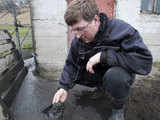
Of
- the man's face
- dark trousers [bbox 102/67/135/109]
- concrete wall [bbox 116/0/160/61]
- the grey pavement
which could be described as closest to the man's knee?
dark trousers [bbox 102/67/135/109]

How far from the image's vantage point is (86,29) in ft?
5.08

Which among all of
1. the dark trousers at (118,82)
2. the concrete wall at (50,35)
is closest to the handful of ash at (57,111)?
the dark trousers at (118,82)

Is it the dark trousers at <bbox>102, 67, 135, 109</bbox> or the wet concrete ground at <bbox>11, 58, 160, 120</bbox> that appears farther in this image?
the wet concrete ground at <bbox>11, 58, 160, 120</bbox>

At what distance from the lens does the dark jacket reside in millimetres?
1539

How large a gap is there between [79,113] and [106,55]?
2.93 feet

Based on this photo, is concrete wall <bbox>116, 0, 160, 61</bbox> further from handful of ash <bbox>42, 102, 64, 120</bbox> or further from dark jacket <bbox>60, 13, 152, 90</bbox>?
handful of ash <bbox>42, 102, 64, 120</bbox>

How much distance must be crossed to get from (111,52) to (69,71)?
561 mm

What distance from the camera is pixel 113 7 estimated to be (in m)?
3.70

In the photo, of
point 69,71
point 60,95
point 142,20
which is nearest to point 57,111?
point 60,95

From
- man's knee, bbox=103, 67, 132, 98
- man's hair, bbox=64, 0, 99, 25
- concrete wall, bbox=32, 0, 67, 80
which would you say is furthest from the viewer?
concrete wall, bbox=32, 0, 67, 80

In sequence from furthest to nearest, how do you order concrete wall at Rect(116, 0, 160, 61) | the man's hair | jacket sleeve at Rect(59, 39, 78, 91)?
concrete wall at Rect(116, 0, 160, 61), jacket sleeve at Rect(59, 39, 78, 91), the man's hair

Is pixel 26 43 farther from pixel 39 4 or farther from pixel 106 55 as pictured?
pixel 106 55

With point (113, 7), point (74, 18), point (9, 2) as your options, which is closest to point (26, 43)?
point (9, 2)

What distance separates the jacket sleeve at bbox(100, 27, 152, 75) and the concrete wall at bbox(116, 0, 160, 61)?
7.57 feet
